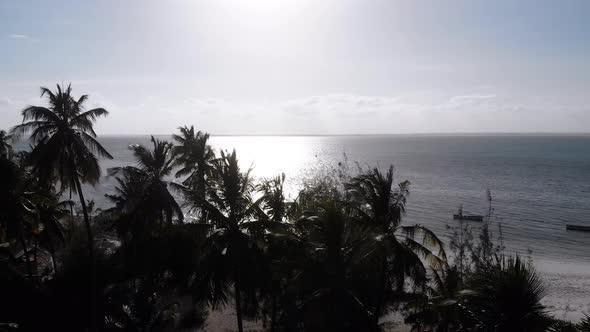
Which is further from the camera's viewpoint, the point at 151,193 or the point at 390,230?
the point at 151,193

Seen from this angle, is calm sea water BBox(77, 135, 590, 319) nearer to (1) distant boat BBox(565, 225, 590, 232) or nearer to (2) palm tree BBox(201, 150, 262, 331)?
(1) distant boat BBox(565, 225, 590, 232)

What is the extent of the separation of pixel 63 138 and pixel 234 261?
42.0ft

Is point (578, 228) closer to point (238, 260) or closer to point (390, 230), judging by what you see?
point (390, 230)

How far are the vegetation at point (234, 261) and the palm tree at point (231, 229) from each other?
5cm

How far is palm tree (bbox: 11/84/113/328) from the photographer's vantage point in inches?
882

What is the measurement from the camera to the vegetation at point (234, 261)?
13.9m

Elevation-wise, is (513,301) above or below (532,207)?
above

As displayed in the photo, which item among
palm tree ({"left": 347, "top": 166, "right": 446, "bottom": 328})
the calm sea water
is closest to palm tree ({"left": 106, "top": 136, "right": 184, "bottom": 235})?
the calm sea water

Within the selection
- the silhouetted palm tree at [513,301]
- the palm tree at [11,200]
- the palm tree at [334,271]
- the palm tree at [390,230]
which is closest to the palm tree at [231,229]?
the palm tree at [334,271]

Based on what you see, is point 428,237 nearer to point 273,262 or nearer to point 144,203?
point 273,262

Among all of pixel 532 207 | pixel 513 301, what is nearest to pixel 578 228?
pixel 532 207

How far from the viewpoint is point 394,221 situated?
1792 centimetres

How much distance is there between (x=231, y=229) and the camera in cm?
1703

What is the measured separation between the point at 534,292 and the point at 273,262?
30.5ft
